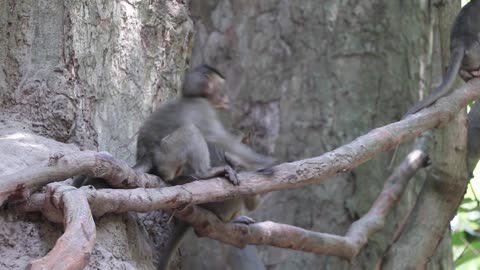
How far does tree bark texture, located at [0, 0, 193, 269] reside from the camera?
13.2 feet

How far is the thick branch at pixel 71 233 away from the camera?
3.17 m

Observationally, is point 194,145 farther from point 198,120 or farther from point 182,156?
point 198,120

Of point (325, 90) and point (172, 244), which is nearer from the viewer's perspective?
point (172, 244)

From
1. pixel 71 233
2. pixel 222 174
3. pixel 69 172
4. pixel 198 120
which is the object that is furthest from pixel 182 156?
pixel 71 233

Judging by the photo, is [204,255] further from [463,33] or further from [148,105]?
[463,33]

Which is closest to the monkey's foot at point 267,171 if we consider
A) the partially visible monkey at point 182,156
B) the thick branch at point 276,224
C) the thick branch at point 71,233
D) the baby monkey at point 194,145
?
the baby monkey at point 194,145

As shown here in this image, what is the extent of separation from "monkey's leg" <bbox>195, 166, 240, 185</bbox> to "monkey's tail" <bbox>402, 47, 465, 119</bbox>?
68.0 inches

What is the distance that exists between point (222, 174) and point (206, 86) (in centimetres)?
74

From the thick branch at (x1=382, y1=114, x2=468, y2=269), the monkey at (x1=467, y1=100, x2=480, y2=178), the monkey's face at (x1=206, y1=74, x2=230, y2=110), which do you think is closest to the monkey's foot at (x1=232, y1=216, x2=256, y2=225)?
the monkey's face at (x1=206, y1=74, x2=230, y2=110)

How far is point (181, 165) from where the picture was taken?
4.51 metres

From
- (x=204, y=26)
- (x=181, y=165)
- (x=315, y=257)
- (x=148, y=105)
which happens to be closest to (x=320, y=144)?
(x=315, y=257)

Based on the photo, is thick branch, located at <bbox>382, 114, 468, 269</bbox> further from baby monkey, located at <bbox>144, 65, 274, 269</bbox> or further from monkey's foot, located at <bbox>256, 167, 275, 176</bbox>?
monkey's foot, located at <bbox>256, 167, 275, 176</bbox>

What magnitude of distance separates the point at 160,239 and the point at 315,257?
2193 mm

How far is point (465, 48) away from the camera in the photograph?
725 centimetres
